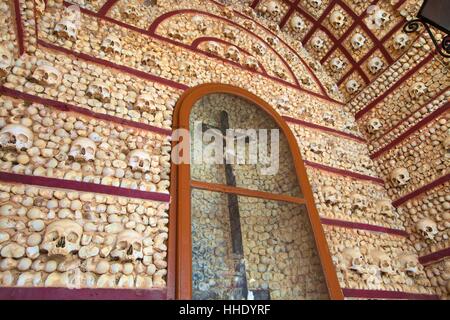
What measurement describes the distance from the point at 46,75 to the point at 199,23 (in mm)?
2663

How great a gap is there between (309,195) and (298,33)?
3897 millimetres

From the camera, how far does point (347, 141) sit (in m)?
5.00

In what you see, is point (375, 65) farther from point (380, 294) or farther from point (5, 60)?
point (5, 60)

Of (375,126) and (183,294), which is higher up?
(375,126)

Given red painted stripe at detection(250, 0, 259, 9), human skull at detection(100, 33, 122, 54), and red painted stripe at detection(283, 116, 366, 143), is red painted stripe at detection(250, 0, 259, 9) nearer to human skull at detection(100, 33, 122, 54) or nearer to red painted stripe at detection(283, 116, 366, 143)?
red painted stripe at detection(283, 116, 366, 143)

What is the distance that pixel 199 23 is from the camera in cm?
473

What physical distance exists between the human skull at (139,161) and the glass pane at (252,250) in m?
0.53

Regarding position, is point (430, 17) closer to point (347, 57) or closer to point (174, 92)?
point (174, 92)

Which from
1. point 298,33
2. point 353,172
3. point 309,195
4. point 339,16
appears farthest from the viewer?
point 298,33

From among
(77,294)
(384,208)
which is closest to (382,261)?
(384,208)

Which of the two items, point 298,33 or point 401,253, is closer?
point 401,253

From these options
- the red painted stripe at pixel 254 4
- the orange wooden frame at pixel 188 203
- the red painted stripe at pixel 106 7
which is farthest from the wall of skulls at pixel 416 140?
the red painted stripe at pixel 106 7
